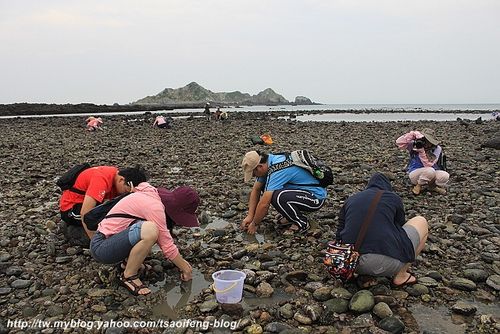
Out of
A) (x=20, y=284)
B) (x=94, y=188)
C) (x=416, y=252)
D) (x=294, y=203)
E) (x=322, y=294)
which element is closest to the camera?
(x=322, y=294)

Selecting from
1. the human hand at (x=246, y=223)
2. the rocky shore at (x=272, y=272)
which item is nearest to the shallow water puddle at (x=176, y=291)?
the rocky shore at (x=272, y=272)

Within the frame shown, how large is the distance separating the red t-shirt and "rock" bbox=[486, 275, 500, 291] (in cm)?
461

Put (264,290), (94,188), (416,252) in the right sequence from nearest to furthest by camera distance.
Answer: (264,290) → (416,252) → (94,188)

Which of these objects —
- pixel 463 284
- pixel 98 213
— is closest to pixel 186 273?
pixel 98 213

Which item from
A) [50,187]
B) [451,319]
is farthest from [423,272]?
[50,187]

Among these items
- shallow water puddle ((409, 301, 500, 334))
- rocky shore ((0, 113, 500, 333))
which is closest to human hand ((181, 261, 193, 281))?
rocky shore ((0, 113, 500, 333))

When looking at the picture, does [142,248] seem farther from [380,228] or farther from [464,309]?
[464,309]

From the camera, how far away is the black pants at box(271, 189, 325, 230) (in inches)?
237

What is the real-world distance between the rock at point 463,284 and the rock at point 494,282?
0.18 metres

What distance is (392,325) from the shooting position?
362 centimetres

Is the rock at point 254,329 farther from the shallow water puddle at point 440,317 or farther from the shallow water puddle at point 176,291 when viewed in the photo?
the shallow water puddle at point 440,317

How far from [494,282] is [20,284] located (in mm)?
5251

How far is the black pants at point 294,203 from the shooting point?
6.03m

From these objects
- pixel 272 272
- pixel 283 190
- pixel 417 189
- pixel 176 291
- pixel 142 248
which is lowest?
pixel 176 291
